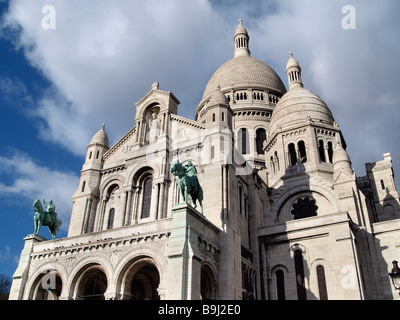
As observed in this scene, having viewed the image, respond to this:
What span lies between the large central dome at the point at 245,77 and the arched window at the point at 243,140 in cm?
746

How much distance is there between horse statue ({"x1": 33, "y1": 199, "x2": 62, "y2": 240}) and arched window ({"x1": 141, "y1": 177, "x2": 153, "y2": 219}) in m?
6.33

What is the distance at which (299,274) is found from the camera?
28297 millimetres

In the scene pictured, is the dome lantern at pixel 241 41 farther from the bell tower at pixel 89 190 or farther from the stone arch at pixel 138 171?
the stone arch at pixel 138 171

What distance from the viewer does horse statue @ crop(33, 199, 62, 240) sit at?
1135 inches

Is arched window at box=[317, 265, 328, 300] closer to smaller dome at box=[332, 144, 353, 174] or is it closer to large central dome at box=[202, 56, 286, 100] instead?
smaller dome at box=[332, 144, 353, 174]

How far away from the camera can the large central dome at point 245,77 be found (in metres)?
53.3

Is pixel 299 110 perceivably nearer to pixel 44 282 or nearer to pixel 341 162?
pixel 341 162

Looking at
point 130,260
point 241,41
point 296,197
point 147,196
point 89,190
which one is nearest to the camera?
point 130,260

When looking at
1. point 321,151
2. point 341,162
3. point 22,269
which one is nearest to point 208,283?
point 22,269

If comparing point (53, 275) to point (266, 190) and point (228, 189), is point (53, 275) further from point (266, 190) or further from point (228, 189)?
point (266, 190)

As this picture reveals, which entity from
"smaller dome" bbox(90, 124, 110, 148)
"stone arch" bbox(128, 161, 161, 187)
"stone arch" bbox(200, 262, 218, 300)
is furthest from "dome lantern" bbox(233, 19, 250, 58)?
"stone arch" bbox(200, 262, 218, 300)

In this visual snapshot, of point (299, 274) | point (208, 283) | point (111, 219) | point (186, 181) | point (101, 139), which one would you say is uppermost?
point (101, 139)

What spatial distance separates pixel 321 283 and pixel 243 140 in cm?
2392
